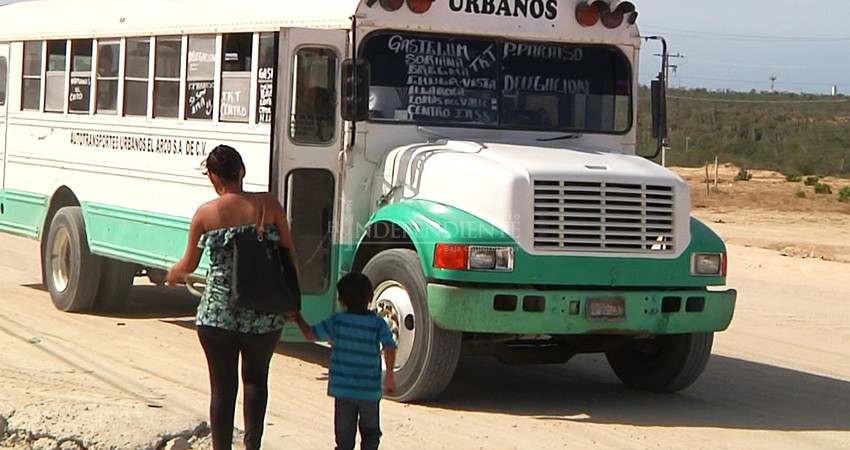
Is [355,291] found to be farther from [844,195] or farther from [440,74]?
[844,195]

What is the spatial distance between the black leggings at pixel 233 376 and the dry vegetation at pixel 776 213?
1585 cm

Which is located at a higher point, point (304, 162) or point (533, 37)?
point (533, 37)

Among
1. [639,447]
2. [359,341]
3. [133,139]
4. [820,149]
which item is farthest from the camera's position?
[820,149]

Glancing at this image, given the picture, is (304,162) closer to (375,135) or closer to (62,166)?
(375,135)

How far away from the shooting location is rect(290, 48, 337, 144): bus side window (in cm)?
977

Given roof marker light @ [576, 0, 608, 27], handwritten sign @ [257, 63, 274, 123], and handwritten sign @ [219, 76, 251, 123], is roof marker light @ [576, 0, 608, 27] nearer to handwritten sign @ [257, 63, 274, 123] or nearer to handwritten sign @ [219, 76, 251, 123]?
handwritten sign @ [257, 63, 274, 123]

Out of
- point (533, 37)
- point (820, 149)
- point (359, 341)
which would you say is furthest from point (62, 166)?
point (820, 149)

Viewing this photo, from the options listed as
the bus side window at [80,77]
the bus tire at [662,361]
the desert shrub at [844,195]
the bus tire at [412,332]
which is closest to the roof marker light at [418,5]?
the bus tire at [412,332]

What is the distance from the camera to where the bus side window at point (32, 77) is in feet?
45.2

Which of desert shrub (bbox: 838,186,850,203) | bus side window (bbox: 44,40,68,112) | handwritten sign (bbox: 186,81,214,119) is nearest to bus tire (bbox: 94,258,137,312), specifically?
bus side window (bbox: 44,40,68,112)

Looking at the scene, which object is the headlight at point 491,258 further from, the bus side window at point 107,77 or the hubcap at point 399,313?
the bus side window at point 107,77

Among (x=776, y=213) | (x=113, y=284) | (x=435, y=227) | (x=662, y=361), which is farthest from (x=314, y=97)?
(x=776, y=213)

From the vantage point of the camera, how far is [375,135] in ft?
32.6

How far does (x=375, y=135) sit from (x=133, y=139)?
2886 mm
